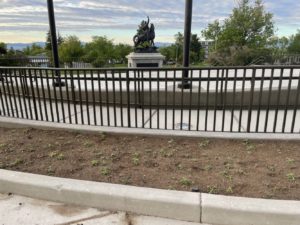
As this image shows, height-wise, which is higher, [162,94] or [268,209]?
[162,94]

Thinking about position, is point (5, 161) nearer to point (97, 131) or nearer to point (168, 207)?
point (97, 131)

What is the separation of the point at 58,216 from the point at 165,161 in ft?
4.59

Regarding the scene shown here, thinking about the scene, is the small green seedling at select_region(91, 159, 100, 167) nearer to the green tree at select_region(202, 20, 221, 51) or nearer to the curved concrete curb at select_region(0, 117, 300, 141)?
the curved concrete curb at select_region(0, 117, 300, 141)

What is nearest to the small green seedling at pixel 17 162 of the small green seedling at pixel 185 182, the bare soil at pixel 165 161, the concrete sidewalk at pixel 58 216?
the bare soil at pixel 165 161

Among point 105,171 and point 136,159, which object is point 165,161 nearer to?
point 136,159

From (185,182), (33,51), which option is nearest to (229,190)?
(185,182)

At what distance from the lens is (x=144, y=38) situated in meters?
14.7

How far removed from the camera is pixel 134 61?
13578 millimetres

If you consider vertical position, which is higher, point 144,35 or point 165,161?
point 144,35

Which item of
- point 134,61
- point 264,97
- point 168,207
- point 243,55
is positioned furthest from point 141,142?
point 243,55

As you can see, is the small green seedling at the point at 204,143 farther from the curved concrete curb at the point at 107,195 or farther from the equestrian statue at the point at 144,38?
the equestrian statue at the point at 144,38

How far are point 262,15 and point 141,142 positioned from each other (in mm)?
31374

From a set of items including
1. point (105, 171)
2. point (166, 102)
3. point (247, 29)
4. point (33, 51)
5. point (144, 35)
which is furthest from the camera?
point (33, 51)

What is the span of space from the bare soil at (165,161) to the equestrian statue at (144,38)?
11.1m
